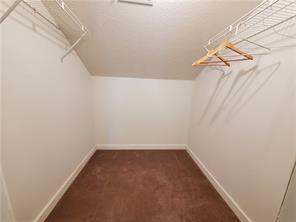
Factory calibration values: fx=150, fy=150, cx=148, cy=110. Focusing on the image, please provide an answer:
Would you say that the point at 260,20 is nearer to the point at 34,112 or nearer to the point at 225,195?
the point at 225,195

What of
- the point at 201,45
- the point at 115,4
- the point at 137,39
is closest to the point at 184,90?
the point at 201,45

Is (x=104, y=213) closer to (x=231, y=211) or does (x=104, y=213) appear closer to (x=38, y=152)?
(x=38, y=152)

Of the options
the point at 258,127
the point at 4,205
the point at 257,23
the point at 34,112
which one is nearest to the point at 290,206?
the point at 258,127

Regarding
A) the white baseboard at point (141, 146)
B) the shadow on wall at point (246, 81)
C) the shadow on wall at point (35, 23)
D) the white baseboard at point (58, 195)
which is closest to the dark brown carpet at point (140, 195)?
the white baseboard at point (58, 195)

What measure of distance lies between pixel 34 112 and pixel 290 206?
1930mm

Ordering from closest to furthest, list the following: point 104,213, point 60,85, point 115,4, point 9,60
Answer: point 9,60 < point 115,4 < point 104,213 < point 60,85

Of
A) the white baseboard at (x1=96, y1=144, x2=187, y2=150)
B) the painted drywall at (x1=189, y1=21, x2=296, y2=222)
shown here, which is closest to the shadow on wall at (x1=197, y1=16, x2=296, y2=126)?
the painted drywall at (x1=189, y1=21, x2=296, y2=222)

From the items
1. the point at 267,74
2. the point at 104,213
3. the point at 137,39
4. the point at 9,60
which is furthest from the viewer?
the point at 137,39

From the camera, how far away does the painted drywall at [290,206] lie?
92cm

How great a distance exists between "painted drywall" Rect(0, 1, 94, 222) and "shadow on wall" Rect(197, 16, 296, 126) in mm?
1852

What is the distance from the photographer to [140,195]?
1.74 meters

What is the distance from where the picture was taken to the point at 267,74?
1216 millimetres

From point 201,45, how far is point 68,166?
2.18 m

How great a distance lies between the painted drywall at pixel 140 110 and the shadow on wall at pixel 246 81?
0.78 metres
